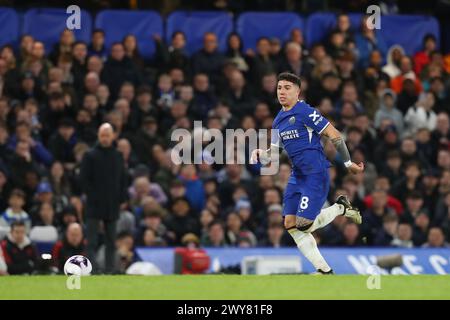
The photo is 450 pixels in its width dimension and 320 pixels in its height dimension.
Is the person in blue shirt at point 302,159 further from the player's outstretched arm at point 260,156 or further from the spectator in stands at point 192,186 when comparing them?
the spectator in stands at point 192,186

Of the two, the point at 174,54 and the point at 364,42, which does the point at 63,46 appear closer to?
the point at 174,54

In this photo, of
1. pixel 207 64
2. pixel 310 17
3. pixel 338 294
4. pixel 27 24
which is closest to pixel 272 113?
pixel 207 64

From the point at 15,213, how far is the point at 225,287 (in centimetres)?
648

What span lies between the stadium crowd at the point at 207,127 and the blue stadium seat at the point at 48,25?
0.65 meters

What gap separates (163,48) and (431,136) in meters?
5.11

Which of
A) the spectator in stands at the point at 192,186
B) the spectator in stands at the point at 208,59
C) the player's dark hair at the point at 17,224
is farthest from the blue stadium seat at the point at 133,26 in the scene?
the player's dark hair at the point at 17,224

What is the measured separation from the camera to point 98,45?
73.4ft

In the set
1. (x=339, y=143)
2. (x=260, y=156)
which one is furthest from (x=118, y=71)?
(x=339, y=143)

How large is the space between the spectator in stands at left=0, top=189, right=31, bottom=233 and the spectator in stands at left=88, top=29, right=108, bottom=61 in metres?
4.55

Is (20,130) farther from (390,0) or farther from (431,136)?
(390,0)

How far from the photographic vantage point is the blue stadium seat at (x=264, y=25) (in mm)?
24469

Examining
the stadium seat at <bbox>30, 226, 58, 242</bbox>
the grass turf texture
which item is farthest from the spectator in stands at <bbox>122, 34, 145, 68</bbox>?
the grass turf texture

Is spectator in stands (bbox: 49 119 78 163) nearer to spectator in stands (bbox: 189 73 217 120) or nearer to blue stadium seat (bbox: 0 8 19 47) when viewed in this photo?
spectator in stands (bbox: 189 73 217 120)

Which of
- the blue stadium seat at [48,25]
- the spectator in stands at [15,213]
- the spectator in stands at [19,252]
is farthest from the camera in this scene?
the blue stadium seat at [48,25]
